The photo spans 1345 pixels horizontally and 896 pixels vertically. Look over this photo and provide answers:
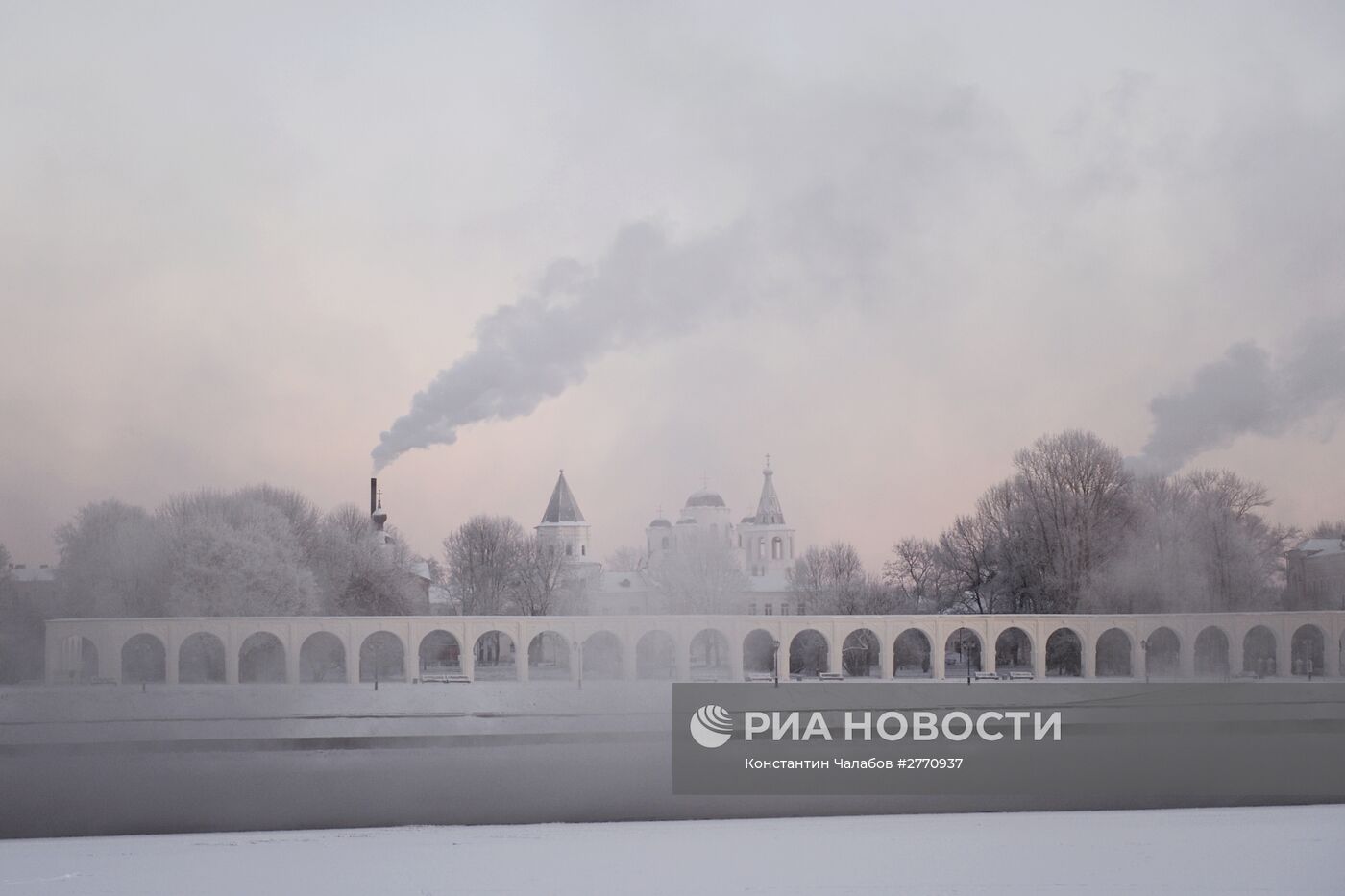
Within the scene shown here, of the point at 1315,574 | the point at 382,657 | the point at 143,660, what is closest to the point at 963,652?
the point at 1315,574

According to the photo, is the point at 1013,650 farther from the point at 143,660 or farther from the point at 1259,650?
the point at 143,660

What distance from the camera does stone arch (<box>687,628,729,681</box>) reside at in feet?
121

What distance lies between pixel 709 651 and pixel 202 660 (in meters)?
13.8

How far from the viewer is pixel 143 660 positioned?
33531mm

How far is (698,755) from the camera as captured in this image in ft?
80.7

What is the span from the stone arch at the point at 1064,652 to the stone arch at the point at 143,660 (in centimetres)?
2362

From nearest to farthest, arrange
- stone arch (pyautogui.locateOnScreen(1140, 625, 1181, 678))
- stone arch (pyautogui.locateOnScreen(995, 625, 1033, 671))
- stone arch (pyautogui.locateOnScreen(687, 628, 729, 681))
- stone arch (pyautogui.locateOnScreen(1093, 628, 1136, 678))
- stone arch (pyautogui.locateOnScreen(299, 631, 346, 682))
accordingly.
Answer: stone arch (pyautogui.locateOnScreen(299, 631, 346, 682)) → stone arch (pyautogui.locateOnScreen(1140, 625, 1181, 678)) → stone arch (pyautogui.locateOnScreen(1093, 628, 1136, 678)) → stone arch (pyautogui.locateOnScreen(687, 628, 729, 681)) → stone arch (pyautogui.locateOnScreen(995, 625, 1033, 671))

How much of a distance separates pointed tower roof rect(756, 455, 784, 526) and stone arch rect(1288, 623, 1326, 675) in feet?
47.6

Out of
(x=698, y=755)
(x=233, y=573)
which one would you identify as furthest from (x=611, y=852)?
(x=233, y=573)

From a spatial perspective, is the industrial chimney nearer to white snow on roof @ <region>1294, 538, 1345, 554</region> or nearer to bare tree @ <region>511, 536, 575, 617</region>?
bare tree @ <region>511, 536, 575, 617</region>

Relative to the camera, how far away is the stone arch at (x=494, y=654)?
37406 mm

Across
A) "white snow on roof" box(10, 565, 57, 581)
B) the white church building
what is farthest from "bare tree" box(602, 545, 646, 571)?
"white snow on roof" box(10, 565, 57, 581)

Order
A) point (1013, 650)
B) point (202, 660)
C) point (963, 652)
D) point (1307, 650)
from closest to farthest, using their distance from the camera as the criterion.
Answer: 1. point (202, 660)
2. point (1307, 650)
3. point (1013, 650)
4. point (963, 652)

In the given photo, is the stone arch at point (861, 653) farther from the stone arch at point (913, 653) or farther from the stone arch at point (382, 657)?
the stone arch at point (382, 657)
